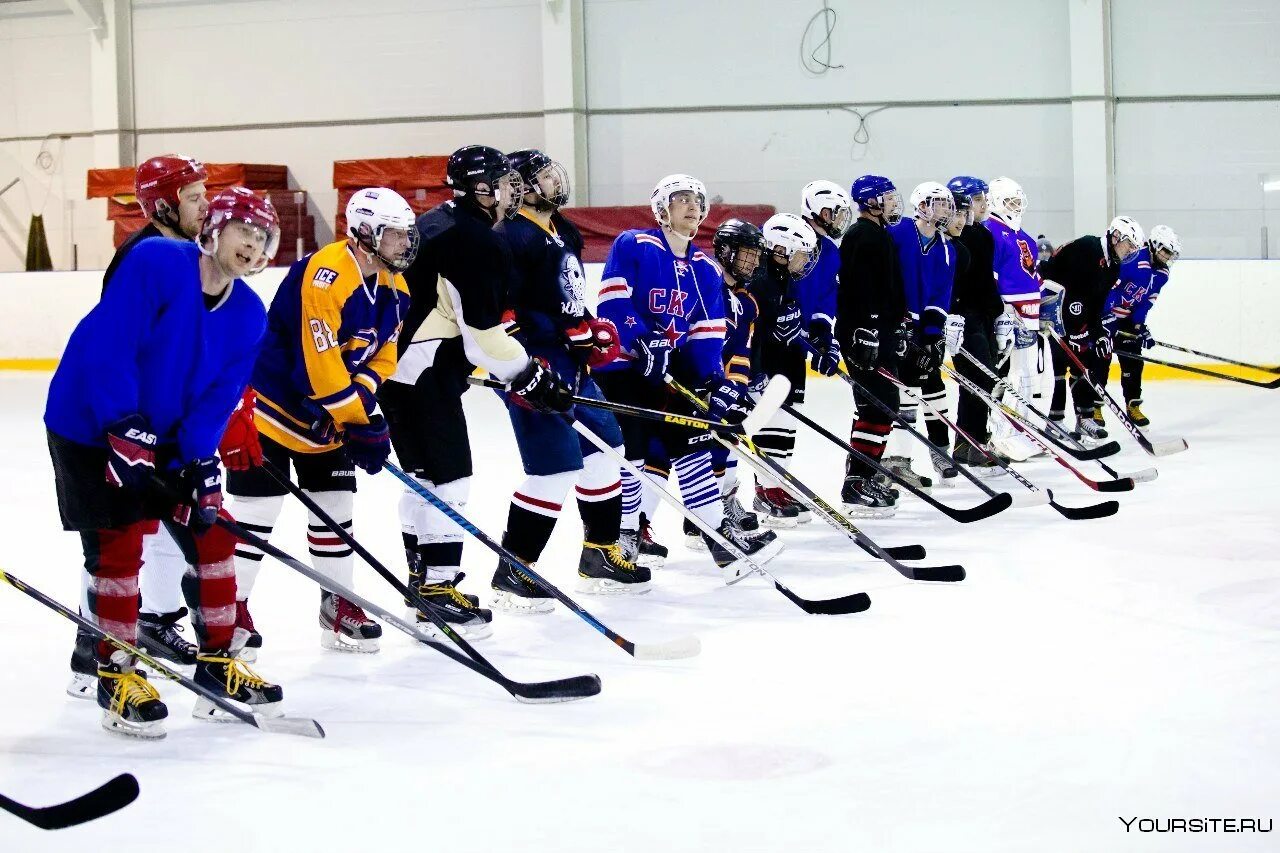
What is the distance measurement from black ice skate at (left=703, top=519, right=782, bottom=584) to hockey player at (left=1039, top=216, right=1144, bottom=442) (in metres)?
2.94

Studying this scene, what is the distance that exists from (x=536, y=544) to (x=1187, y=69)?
28.9 feet

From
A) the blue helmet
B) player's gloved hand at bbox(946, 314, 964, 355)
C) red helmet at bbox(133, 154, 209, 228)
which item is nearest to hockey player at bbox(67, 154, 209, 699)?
red helmet at bbox(133, 154, 209, 228)

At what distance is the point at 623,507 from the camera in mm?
4266

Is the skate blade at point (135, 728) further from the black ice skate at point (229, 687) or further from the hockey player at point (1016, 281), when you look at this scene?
the hockey player at point (1016, 281)

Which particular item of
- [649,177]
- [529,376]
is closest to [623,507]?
[529,376]

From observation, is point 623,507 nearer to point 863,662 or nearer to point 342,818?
point 863,662

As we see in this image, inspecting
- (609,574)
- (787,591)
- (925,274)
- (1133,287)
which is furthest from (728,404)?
(1133,287)

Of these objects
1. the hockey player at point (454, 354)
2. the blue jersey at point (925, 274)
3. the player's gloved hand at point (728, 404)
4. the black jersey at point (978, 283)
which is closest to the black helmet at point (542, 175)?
the hockey player at point (454, 354)

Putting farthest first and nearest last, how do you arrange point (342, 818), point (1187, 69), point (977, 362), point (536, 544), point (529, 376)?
point (1187, 69), point (977, 362), point (536, 544), point (529, 376), point (342, 818)

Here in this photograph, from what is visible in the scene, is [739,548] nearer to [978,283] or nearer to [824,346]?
[824,346]

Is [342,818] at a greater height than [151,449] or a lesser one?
lesser

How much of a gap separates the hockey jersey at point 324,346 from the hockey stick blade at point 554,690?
67 cm

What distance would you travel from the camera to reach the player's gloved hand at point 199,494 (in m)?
2.71

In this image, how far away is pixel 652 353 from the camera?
13.3ft
